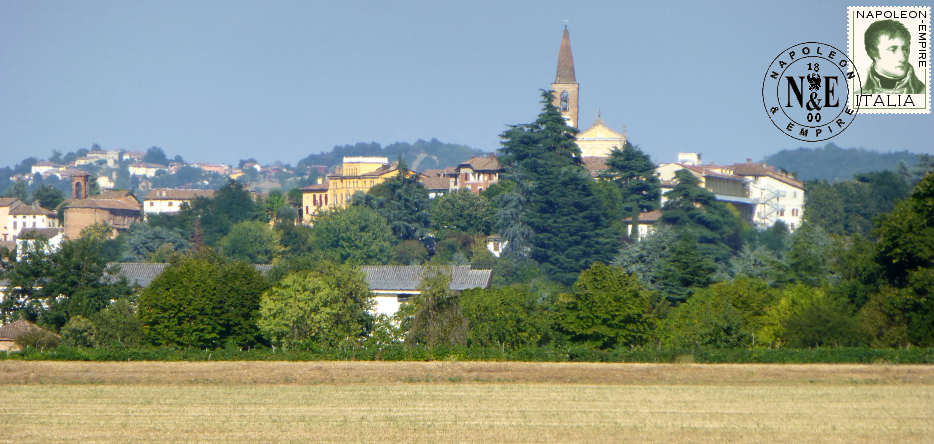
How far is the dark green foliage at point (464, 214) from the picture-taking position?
294ft

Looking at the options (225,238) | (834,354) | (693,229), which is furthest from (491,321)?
(225,238)

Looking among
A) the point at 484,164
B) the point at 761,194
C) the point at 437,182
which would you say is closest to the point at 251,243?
the point at 484,164

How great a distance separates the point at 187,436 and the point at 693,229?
62761mm

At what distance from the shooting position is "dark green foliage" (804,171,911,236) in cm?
9044

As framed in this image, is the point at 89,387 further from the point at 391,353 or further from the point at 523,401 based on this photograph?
the point at 523,401

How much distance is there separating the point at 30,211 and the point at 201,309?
312 ft

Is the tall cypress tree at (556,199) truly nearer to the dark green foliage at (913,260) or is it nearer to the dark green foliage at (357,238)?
the dark green foliage at (357,238)

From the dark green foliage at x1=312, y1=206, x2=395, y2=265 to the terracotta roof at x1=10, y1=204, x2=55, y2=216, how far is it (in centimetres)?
A: 4982

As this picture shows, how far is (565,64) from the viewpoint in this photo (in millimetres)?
129250

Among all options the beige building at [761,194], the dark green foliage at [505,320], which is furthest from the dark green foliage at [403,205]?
the dark green foliage at [505,320]

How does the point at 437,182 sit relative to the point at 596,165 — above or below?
below

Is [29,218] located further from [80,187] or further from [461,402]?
[461,402]

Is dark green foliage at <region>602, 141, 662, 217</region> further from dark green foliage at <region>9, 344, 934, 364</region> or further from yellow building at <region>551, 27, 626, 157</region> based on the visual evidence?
dark green foliage at <region>9, 344, 934, 364</region>

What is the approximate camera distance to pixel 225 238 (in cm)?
9331
